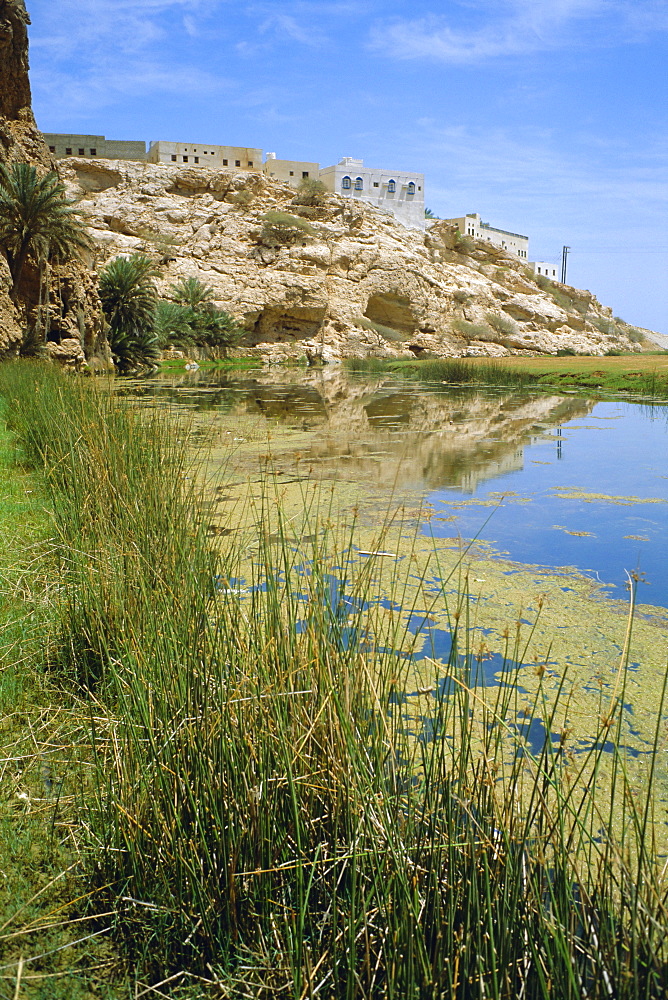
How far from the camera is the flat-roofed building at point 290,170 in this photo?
4094 centimetres

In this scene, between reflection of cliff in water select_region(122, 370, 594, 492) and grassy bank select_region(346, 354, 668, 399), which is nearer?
reflection of cliff in water select_region(122, 370, 594, 492)

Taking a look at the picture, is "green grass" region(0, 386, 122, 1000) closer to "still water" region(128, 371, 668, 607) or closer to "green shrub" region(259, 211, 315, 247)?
"still water" region(128, 371, 668, 607)

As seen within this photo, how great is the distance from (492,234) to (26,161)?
4381 centimetres

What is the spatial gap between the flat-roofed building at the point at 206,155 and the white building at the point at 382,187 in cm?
417

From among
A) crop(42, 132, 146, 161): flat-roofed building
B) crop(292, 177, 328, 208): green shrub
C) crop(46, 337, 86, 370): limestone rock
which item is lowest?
crop(46, 337, 86, 370): limestone rock

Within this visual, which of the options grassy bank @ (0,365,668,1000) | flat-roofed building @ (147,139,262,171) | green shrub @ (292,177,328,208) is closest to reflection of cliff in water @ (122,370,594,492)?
grassy bank @ (0,365,668,1000)

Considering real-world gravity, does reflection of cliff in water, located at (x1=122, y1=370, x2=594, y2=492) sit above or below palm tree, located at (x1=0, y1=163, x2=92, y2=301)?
below

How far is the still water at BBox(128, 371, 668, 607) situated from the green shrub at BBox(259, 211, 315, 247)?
73.5ft

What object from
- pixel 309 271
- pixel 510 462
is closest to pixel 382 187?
pixel 309 271

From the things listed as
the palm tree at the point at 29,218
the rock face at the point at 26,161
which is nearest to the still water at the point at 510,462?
the rock face at the point at 26,161

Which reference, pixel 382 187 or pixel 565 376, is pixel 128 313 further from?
pixel 382 187

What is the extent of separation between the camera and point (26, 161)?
13.0 m

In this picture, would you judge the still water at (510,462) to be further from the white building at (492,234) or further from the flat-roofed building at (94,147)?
the white building at (492,234)

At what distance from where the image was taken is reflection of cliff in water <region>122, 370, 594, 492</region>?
19.9ft
